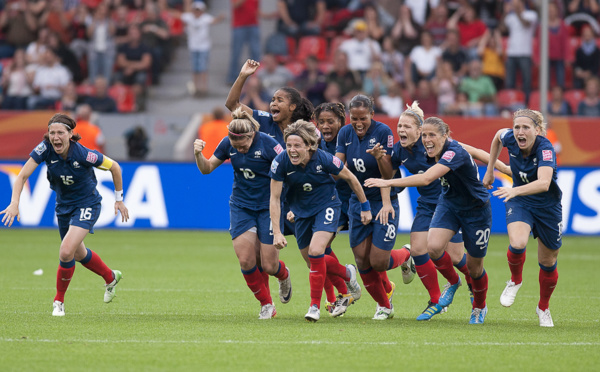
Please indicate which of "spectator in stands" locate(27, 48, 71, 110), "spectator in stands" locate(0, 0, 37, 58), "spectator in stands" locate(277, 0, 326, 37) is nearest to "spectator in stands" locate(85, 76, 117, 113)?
"spectator in stands" locate(27, 48, 71, 110)

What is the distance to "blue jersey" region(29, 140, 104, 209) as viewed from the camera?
935cm

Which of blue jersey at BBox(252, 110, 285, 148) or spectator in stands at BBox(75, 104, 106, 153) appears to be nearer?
blue jersey at BBox(252, 110, 285, 148)

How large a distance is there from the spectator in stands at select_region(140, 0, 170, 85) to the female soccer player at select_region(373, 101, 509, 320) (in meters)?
14.9

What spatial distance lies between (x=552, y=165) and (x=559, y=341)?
1605 millimetres

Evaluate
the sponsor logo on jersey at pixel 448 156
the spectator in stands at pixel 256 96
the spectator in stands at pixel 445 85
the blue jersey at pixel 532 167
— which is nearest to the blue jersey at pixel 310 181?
the sponsor logo on jersey at pixel 448 156

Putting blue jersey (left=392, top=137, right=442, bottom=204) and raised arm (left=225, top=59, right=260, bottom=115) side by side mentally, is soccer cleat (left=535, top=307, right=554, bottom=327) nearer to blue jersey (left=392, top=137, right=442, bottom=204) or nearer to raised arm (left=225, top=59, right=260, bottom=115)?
blue jersey (left=392, top=137, right=442, bottom=204)

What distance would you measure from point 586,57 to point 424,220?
1398 cm

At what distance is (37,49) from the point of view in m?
22.8

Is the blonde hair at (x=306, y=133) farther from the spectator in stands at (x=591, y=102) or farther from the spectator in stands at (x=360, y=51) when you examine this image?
the spectator in stands at (x=591, y=102)

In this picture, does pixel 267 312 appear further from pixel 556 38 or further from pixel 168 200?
pixel 556 38

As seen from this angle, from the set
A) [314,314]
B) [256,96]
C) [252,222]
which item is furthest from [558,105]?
[314,314]

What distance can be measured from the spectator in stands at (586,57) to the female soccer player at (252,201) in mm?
14519

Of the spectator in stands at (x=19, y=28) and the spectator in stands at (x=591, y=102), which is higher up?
the spectator in stands at (x=19, y=28)

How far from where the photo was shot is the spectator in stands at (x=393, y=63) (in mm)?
21609
